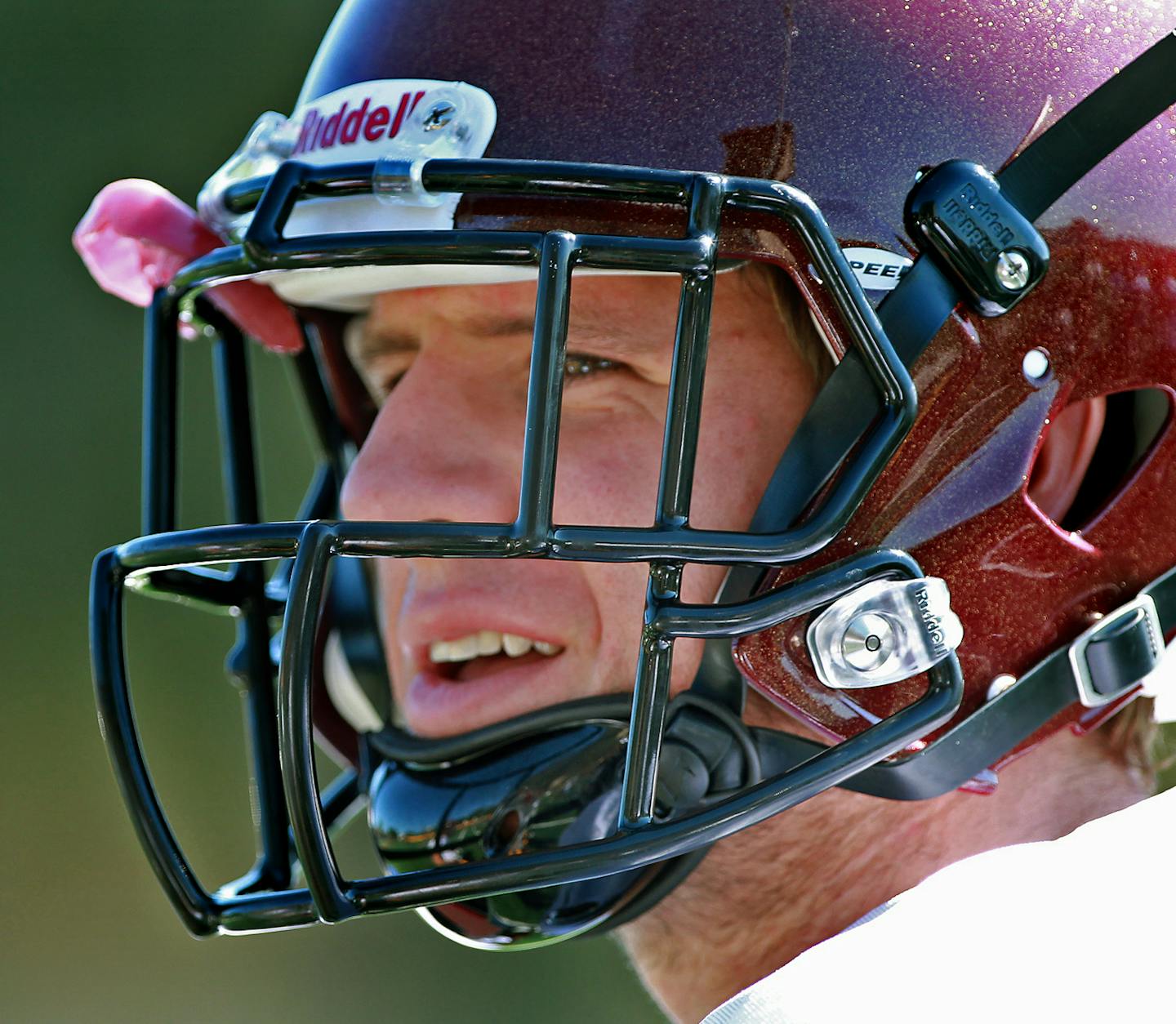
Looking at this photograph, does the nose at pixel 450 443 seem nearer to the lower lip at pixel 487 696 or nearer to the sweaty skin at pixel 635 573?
the sweaty skin at pixel 635 573

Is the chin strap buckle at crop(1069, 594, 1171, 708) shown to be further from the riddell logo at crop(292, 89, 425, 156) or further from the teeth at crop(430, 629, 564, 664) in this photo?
the riddell logo at crop(292, 89, 425, 156)

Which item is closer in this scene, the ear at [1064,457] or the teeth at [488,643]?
the ear at [1064,457]

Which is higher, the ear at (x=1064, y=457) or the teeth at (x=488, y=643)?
the ear at (x=1064, y=457)

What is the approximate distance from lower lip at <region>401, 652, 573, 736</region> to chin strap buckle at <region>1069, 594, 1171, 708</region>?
42 cm

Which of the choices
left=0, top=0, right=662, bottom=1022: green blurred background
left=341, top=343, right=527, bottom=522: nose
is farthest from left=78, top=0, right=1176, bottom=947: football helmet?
left=0, top=0, right=662, bottom=1022: green blurred background

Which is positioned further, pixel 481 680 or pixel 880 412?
pixel 481 680

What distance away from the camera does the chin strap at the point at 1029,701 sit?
1224 mm

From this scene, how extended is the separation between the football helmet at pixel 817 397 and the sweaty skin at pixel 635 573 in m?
0.05

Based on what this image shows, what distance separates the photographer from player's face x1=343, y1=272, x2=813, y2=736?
1.30 meters

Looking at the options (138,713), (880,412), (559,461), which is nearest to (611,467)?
(559,461)

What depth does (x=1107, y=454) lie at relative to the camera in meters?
1.34

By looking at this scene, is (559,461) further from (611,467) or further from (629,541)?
(629,541)

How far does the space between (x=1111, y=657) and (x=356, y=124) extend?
763 millimetres

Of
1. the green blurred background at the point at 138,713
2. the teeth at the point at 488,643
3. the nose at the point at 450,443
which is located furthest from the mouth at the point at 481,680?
the green blurred background at the point at 138,713
